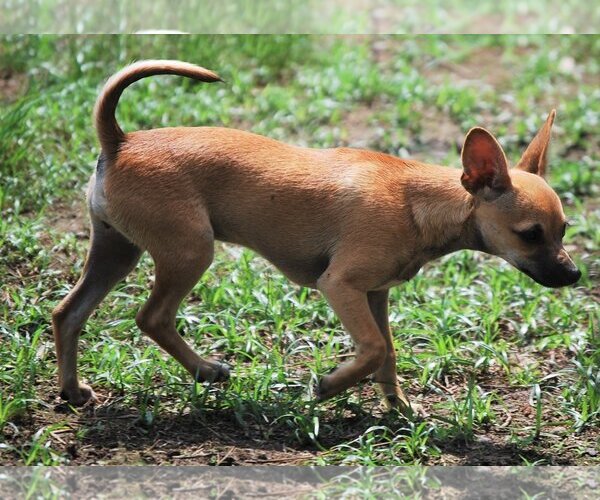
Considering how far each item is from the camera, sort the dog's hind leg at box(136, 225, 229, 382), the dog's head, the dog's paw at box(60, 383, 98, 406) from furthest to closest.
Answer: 1. the dog's paw at box(60, 383, 98, 406)
2. the dog's head
3. the dog's hind leg at box(136, 225, 229, 382)

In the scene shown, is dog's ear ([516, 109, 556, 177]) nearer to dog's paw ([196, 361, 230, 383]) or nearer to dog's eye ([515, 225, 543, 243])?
dog's eye ([515, 225, 543, 243])

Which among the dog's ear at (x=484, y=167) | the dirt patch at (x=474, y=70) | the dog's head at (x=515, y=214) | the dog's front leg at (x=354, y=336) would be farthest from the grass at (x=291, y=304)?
the dog's ear at (x=484, y=167)

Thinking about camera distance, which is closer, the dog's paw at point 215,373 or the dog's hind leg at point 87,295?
the dog's hind leg at point 87,295

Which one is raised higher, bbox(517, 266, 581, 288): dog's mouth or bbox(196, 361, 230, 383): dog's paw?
bbox(517, 266, 581, 288): dog's mouth

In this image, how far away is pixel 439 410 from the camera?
19.0ft

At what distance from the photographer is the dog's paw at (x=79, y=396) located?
5.55m

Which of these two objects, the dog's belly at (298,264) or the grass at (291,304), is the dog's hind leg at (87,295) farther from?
the dog's belly at (298,264)

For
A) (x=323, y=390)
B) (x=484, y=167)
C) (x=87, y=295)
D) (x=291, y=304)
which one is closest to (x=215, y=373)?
(x=323, y=390)

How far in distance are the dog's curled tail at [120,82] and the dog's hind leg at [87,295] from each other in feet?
1.33

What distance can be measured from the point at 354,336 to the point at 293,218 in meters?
0.64

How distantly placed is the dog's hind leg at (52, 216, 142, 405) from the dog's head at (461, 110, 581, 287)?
5.49 ft

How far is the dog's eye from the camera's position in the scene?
545cm

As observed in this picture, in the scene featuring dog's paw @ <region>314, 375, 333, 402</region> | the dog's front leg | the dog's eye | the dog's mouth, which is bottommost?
dog's paw @ <region>314, 375, 333, 402</region>

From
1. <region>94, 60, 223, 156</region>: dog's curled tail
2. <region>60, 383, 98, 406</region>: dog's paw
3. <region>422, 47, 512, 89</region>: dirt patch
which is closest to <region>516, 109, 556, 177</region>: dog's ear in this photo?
<region>94, 60, 223, 156</region>: dog's curled tail
